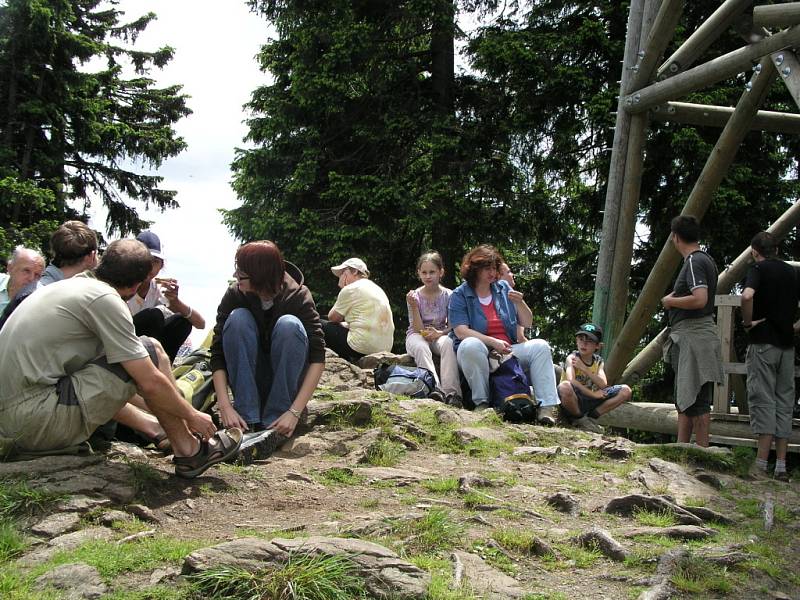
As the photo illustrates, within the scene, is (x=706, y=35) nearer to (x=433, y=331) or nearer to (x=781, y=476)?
(x=433, y=331)

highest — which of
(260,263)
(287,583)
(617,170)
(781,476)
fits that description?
(617,170)

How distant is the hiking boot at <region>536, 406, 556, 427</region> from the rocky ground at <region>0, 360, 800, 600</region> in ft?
3.33

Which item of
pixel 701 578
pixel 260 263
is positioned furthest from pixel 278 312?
pixel 701 578

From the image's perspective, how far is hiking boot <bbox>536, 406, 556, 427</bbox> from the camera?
23.3 feet

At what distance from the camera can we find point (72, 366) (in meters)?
4.18

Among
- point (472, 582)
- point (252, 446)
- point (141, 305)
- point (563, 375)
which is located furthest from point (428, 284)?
point (472, 582)

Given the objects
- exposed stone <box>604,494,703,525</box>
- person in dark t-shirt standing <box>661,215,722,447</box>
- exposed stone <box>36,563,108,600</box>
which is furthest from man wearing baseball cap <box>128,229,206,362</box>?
person in dark t-shirt standing <box>661,215,722,447</box>

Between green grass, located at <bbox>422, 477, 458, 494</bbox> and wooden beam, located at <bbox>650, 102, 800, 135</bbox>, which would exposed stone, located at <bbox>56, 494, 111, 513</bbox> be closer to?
green grass, located at <bbox>422, 477, 458, 494</bbox>

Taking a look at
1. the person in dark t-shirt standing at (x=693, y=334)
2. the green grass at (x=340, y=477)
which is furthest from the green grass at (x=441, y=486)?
the person in dark t-shirt standing at (x=693, y=334)

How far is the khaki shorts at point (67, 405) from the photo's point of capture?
13.4 feet

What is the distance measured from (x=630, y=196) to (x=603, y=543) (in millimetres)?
6926

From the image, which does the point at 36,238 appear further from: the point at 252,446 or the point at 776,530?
the point at 776,530

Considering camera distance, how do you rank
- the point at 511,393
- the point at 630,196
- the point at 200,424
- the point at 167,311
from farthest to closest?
the point at 630,196
the point at 511,393
the point at 167,311
the point at 200,424

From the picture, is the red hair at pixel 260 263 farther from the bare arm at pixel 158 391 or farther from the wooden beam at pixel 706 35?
the wooden beam at pixel 706 35
